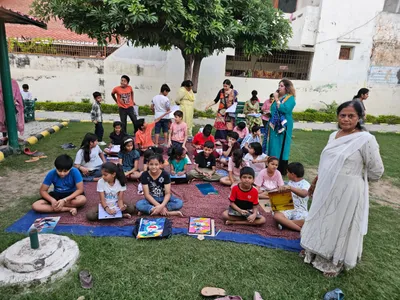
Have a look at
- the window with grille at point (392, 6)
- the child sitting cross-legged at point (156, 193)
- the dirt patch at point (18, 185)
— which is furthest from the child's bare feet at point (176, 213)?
the window with grille at point (392, 6)

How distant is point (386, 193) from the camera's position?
5.12 meters


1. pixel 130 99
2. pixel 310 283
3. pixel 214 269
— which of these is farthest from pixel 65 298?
pixel 130 99

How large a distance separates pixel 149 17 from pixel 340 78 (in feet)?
31.3

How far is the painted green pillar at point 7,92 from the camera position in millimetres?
5641

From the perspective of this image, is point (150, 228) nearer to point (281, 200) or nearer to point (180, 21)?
point (281, 200)

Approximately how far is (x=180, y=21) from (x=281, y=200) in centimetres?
464

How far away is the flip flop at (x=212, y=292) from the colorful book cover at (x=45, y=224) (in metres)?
1.95

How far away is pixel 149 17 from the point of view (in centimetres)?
581

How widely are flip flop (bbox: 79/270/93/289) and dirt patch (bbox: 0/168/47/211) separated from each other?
2.08m

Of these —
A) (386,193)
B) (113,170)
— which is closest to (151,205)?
(113,170)

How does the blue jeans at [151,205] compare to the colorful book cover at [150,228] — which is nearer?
the colorful book cover at [150,228]

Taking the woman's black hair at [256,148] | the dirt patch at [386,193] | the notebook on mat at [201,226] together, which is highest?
the woman's black hair at [256,148]

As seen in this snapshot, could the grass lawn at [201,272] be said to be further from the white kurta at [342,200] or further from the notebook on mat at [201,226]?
the white kurta at [342,200]

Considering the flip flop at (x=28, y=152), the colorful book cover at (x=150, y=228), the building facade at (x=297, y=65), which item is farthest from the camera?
the building facade at (x=297, y=65)
